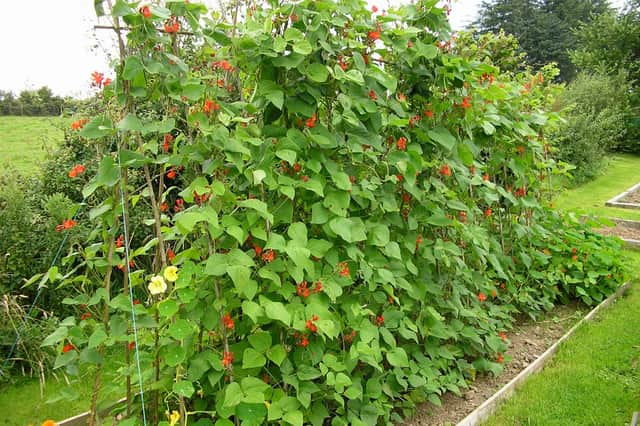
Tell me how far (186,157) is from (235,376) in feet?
2.76

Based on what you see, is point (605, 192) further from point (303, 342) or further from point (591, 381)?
point (303, 342)

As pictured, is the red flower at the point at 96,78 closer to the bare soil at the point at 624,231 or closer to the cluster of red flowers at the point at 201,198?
the cluster of red flowers at the point at 201,198

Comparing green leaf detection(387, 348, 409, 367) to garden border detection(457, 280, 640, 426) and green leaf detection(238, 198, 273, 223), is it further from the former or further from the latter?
green leaf detection(238, 198, 273, 223)

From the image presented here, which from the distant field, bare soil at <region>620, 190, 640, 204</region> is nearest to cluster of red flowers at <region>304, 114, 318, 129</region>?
the distant field

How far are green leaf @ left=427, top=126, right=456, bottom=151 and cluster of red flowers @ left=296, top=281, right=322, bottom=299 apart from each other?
1.03 m

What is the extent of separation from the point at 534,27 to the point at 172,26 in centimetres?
2958

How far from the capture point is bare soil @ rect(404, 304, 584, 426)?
259 cm

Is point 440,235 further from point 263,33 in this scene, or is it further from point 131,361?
point 131,361

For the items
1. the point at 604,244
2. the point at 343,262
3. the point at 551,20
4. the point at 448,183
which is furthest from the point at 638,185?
the point at 551,20

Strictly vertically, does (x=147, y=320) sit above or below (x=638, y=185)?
above

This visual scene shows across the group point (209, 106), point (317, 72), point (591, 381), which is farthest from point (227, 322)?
point (591, 381)

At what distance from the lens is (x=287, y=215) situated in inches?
77.9

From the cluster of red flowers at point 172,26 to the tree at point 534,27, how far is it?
27.3 m

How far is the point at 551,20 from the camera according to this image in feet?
89.7
